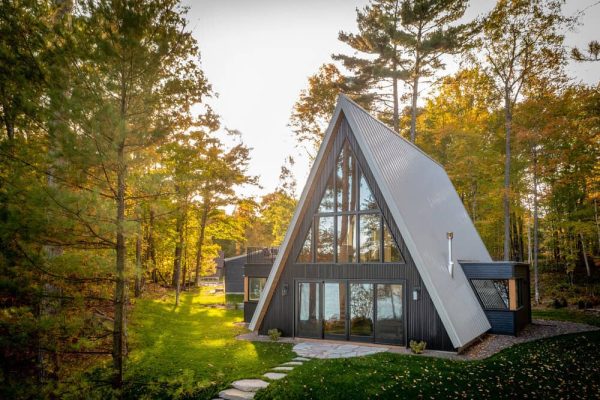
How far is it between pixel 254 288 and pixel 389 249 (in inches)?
276

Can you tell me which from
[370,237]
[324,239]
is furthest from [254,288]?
[370,237]

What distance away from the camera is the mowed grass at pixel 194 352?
776 centimetres

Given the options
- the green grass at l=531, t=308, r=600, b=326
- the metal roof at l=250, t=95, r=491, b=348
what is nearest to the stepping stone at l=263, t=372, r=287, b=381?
the metal roof at l=250, t=95, r=491, b=348

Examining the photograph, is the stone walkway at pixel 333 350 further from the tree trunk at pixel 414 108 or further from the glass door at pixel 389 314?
the tree trunk at pixel 414 108

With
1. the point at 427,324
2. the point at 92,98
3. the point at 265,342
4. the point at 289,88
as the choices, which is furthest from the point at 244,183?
the point at 92,98

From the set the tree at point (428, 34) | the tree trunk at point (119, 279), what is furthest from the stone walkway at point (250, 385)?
the tree at point (428, 34)

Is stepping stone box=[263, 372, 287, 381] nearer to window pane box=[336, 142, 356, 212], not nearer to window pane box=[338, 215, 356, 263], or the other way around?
window pane box=[338, 215, 356, 263]

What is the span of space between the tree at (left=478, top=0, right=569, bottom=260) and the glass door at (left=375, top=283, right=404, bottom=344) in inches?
365

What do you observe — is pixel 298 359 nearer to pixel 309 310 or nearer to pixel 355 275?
pixel 309 310

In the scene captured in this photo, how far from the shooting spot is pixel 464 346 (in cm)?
932

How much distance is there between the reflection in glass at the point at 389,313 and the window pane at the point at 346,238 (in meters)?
1.25

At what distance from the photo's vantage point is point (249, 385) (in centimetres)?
716

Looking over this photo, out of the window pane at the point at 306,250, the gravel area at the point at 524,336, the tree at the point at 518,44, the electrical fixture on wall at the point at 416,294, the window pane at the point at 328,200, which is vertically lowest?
the gravel area at the point at 524,336

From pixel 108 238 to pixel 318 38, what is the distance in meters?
18.6
